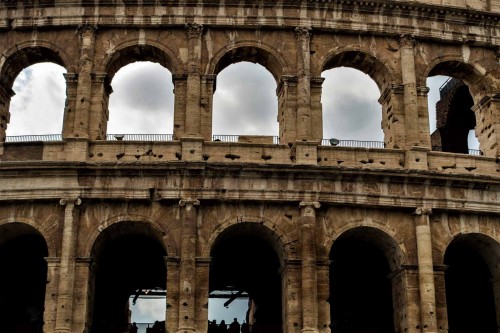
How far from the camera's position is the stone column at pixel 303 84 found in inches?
750

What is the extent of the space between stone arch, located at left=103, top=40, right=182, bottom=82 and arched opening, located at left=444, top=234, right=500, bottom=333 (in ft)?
27.9

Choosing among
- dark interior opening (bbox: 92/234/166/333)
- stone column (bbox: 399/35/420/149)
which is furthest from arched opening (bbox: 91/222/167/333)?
stone column (bbox: 399/35/420/149)

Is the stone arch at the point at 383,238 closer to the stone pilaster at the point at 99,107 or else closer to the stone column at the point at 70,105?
the stone pilaster at the point at 99,107

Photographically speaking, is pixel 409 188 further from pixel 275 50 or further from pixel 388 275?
pixel 275 50

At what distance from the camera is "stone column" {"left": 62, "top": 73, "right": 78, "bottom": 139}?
1912cm

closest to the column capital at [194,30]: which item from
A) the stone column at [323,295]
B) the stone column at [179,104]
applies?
the stone column at [179,104]

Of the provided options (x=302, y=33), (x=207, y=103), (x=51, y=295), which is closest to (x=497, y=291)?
(x=302, y=33)

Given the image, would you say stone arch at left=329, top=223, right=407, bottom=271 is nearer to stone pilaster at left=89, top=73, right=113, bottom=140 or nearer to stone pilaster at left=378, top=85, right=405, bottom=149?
stone pilaster at left=378, top=85, right=405, bottom=149

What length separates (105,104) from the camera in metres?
19.8

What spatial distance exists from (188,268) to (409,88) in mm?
7318

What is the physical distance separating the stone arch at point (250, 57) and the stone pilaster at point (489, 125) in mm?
5471

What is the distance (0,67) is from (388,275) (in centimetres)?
1116

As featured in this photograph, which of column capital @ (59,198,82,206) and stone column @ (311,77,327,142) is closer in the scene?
column capital @ (59,198,82,206)

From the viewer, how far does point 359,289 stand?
69.1 feet
